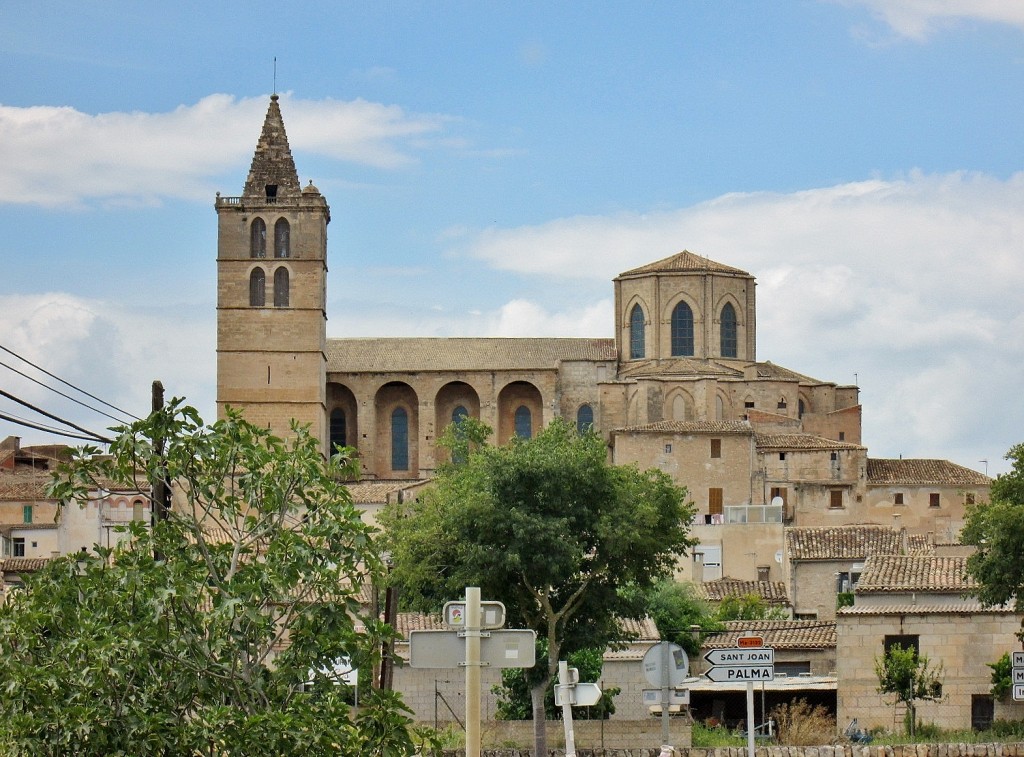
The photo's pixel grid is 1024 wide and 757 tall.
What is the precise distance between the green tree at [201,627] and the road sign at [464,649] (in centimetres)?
195

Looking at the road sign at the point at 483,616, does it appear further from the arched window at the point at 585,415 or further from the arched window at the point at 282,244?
the arched window at the point at 282,244

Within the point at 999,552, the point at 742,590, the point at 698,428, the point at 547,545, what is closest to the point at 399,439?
the point at 698,428

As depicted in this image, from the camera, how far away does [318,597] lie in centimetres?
1444

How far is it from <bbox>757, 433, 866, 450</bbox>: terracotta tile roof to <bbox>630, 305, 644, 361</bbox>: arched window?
12765 mm

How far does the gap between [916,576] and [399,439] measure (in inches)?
1849

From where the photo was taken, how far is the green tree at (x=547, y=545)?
30953mm

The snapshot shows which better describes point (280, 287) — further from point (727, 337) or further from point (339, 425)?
point (727, 337)

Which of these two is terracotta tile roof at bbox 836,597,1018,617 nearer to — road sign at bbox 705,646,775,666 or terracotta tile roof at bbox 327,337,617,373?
road sign at bbox 705,646,775,666

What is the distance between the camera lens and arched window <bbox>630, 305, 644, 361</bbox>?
78706mm

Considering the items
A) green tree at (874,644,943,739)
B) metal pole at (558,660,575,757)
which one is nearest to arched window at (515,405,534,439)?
green tree at (874,644,943,739)

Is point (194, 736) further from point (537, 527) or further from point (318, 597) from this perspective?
point (537, 527)

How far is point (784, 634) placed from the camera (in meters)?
37.3

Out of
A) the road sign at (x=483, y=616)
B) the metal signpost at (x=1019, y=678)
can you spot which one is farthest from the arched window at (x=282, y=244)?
the road sign at (x=483, y=616)

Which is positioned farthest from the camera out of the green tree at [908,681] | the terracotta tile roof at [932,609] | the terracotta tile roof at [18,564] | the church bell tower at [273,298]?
the church bell tower at [273,298]
